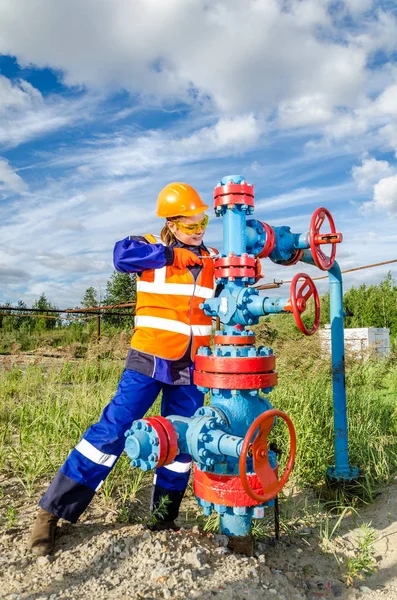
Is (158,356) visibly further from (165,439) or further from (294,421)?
(294,421)

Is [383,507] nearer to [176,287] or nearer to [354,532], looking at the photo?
[354,532]

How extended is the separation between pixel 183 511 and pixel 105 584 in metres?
0.98

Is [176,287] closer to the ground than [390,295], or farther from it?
closer to the ground

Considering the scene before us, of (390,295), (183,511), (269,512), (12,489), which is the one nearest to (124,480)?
(183,511)

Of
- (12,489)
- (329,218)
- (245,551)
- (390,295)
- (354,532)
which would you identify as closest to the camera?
(245,551)

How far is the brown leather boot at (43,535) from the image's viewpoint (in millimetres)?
2178

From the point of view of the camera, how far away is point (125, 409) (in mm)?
2316

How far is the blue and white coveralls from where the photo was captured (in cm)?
226

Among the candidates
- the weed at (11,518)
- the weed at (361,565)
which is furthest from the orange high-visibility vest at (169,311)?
the weed at (361,565)

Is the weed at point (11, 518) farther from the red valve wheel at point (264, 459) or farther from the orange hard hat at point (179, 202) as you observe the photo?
the orange hard hat at point (179, 202)

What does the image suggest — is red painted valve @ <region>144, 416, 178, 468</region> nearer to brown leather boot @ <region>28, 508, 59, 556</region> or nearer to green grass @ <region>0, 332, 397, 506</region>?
brown leather boot @ <region>28, 508, 59, 556</region>

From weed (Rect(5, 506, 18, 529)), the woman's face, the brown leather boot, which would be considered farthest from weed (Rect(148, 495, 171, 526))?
the woman's face

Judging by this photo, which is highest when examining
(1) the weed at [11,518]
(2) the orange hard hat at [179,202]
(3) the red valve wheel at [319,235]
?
(2) the orange hard hat at [179,202]

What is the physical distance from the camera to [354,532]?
8.86 feet
